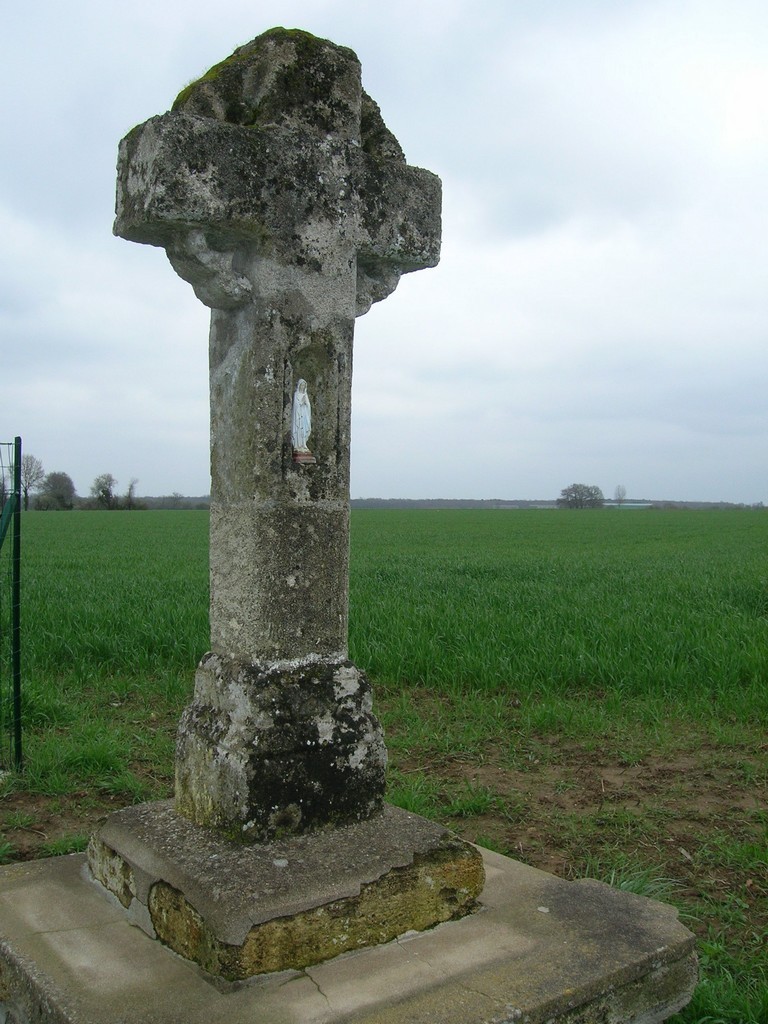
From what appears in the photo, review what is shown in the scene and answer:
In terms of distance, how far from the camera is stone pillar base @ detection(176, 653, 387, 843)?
3.04 meters

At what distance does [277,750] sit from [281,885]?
44 cm

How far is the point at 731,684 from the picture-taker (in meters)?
6.95

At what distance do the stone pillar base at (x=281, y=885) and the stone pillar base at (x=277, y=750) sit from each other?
7 centimetres

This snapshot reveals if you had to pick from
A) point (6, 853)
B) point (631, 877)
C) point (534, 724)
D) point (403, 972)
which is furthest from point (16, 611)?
point (631, 877)

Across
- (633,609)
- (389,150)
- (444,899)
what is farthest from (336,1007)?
(633,609)

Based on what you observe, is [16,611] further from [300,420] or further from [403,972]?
[403,972]

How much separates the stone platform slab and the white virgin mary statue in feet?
5.45

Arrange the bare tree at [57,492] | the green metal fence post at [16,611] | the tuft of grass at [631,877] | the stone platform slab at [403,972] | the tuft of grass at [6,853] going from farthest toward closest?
the bare tree at [57,492]
the green metal fence post at [16,611]
the tuft of grass at [6,853]
the tuft of grass at [631,877]
the stone platform slab at [403,972]

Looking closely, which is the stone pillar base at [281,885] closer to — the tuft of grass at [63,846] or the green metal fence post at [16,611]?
the tuft of grass at [63,846]

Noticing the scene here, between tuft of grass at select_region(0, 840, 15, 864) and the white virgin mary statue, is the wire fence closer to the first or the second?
tuft of grass at select_region(0, 840, 15, 864)

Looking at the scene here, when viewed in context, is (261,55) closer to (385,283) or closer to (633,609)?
(385,283)

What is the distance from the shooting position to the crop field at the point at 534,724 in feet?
Result: 14.1

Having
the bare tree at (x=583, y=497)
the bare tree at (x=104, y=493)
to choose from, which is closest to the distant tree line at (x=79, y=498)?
the bare tree at (x=104, y=493)

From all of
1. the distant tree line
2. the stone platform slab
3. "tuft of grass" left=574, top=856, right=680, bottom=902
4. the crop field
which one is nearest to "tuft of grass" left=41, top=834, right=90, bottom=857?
the crop field
